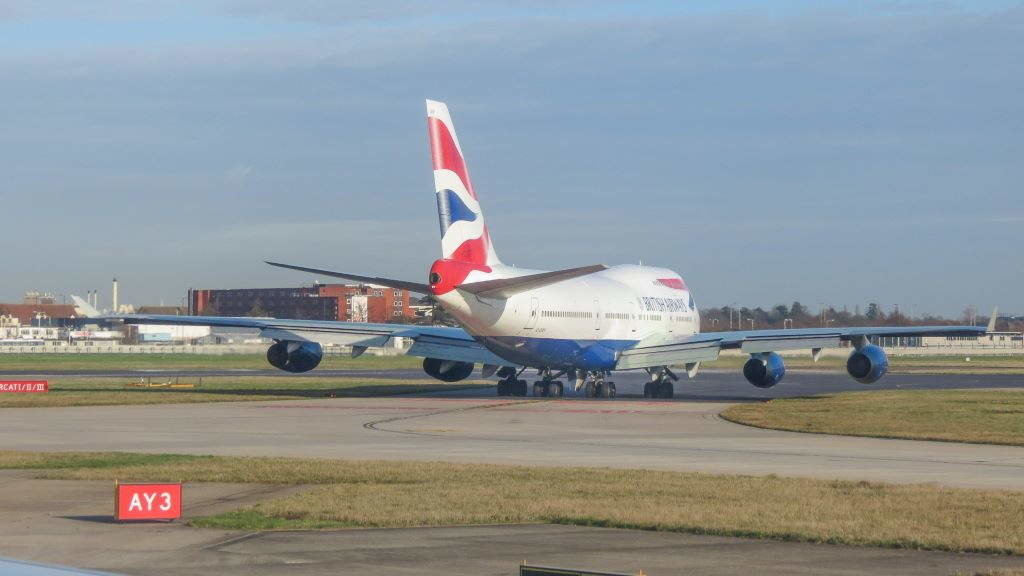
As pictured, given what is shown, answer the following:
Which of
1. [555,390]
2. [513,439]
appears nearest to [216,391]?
[555,390]

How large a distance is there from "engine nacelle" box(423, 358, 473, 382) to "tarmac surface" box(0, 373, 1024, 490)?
8.61 meters

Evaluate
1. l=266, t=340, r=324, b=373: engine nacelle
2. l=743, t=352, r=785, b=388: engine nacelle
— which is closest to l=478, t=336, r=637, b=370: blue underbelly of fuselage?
l=743, t=352, r=785, b=388: engine nacelle

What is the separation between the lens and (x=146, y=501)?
16.8 meters

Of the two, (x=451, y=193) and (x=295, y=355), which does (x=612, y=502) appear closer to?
(x=451, y=193)

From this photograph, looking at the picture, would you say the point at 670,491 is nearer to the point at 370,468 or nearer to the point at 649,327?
the point at 370,468

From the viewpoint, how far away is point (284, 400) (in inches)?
1933

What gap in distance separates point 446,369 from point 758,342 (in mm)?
13523

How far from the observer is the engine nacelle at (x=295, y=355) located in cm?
5197

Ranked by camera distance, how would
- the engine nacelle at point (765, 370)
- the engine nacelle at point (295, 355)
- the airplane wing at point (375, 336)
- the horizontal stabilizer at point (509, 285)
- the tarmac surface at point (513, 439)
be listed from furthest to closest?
the engine nacelle at point (295, 355)
the airplane wing at point (375, 336)
the engine nacelle at point (765, 370)
the horizontal stabilizer at point (509, 285)
the tarmac surface at point (513, 439)

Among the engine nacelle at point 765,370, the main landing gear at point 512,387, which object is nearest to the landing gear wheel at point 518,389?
the main landing gear at point 512,387

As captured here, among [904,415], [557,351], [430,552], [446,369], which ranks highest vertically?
[557,351]

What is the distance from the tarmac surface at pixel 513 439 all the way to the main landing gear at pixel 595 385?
7601 mm

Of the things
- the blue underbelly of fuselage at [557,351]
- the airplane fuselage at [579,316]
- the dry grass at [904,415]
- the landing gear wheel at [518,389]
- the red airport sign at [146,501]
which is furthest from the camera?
the landing gear wheel at [518,389]

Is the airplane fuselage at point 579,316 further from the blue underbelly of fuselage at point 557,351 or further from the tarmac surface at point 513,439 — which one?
the tarmac surface at point 513,439
